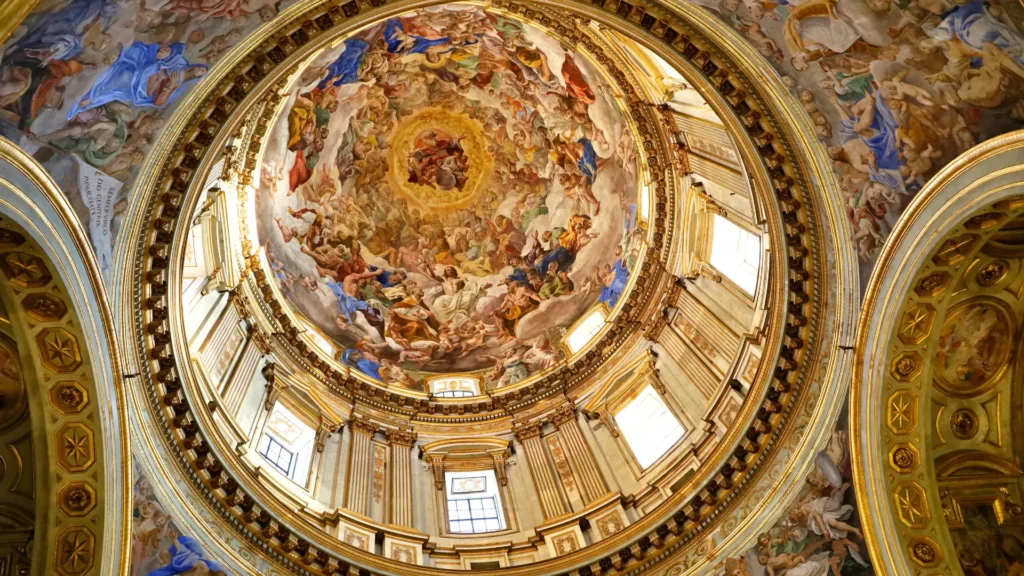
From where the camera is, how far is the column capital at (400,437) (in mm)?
23391

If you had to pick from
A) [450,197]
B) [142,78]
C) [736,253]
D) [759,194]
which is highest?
[450,197]

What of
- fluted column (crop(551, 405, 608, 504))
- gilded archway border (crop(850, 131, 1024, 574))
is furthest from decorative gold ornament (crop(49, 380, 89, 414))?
gilded archway border (crop(850, 131, 1024, 574))

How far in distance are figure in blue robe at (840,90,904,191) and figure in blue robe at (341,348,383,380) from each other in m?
16.8

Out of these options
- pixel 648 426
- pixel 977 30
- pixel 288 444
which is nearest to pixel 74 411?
pixel 288 444

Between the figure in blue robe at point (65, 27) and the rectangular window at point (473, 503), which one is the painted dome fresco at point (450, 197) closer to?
the rectangular window at point (473, 503)

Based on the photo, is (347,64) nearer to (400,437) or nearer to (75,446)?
(400,437)

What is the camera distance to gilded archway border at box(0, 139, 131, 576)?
1281cm

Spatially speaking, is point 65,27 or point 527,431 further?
point 527,431

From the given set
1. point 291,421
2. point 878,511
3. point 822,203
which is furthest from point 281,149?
point 878,511

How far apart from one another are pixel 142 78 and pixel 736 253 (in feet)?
46.5

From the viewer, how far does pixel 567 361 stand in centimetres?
2633

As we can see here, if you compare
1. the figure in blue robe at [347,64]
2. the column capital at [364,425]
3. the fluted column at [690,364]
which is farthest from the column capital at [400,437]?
the figure in blue robe at [347,64]

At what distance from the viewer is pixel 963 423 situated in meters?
15.6

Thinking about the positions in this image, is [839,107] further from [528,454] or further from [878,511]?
[528,454]
